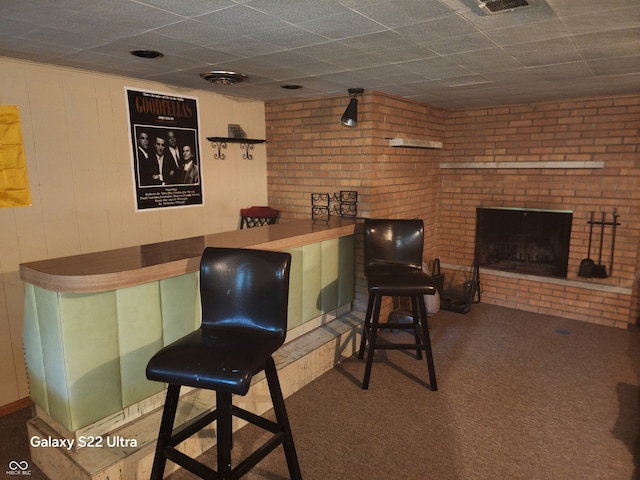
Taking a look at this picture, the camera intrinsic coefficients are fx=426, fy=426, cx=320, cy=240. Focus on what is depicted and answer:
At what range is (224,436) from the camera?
161 centimetres

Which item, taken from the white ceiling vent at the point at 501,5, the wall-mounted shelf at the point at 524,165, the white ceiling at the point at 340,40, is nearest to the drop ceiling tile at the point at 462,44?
the white ceiling at the point at 340,40

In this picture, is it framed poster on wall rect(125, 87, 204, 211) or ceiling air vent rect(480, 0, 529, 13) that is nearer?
ceiling air vent rect(480, 0, 529, 13)

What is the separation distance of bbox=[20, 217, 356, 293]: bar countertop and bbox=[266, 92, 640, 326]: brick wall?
122 centimetres

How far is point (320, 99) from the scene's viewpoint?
13.1ft

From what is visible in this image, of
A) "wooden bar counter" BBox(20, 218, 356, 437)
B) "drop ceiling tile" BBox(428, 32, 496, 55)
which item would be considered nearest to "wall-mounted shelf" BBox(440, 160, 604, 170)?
"drop ceiling tile" BBox(428, 32, 496, 55)

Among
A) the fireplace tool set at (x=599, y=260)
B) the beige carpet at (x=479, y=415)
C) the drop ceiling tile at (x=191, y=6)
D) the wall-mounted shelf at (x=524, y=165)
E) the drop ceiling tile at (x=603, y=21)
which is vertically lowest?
the beige carpet at (x=479, y=415)

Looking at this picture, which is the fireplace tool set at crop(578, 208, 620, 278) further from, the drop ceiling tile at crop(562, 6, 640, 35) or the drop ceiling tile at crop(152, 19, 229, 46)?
the drop ceiling tile at crop(152, 19, 229, 46)

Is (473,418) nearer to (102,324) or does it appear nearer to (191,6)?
(102,324)

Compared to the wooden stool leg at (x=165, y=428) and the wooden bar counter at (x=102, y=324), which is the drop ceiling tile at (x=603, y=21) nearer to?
the wooden bar counter at (x=102, y=324)

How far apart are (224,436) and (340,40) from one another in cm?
199

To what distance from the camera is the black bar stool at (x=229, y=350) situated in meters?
1.58

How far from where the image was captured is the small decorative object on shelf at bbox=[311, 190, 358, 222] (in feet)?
12.7

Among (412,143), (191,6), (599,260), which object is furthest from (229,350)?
(599,260)

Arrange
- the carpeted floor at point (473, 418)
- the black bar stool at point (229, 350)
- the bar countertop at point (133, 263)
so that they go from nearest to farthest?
the black bar stool at point (229, 350)
the bar countertop at point (133, 263)
the carpeted floor at point (473, 418)
